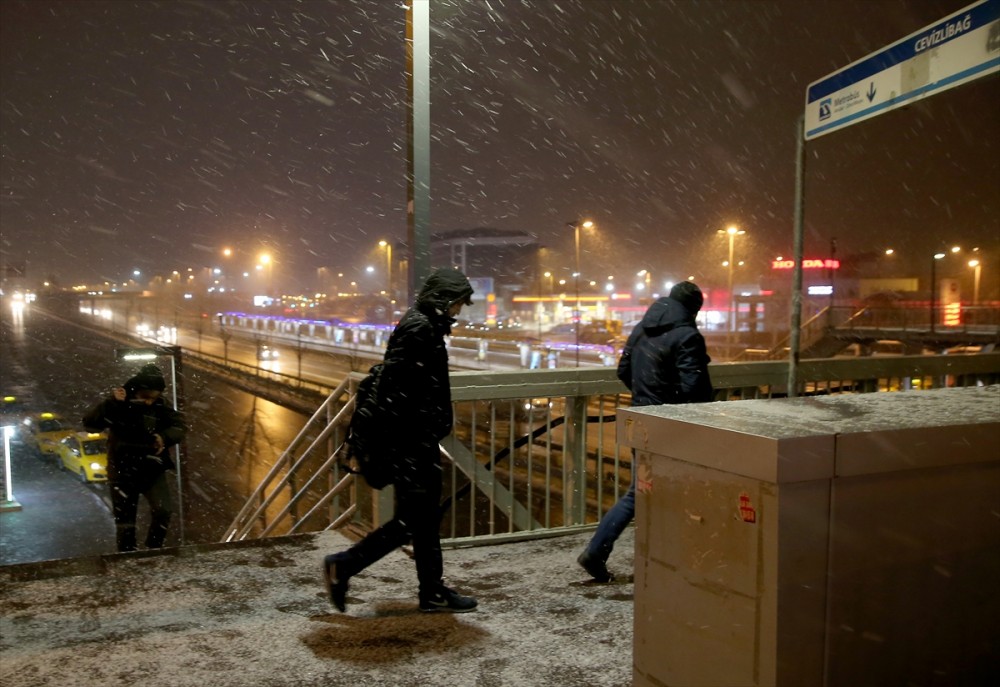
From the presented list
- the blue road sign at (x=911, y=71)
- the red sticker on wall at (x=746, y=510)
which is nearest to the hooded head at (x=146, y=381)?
the blue road sign at (x=911, y=71)

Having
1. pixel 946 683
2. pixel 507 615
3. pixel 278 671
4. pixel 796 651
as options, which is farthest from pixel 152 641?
pixel 946 683

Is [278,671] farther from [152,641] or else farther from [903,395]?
[903,395]

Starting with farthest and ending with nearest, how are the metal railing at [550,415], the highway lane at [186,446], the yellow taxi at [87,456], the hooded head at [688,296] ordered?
the yellow taxi at [87,456]
the highway lane at [186,446]
the metal railing at [550,415]
the hooded head at [688,296]

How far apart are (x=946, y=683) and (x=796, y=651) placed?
0.70 metres

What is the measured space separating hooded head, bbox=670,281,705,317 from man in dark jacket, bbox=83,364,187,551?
410 centimetres

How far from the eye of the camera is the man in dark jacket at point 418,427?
4.14 m

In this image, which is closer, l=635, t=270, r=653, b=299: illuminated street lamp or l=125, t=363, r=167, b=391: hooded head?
l=125, t=363, r=167, b=391: hooded head

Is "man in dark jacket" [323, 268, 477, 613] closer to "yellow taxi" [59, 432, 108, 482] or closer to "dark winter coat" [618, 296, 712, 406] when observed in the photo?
"dark winter coat" [618, 296, 712, 406]

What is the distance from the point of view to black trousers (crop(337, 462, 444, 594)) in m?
4.21

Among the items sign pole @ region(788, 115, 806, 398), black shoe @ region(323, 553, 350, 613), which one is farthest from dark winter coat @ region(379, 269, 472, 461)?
sign pole @ region(788, 115, 806, 398)

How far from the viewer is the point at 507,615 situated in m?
4.43

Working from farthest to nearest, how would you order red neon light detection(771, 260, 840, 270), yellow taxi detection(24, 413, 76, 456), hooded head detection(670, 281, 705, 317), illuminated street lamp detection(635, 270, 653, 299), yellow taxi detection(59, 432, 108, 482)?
illuminated street lamp detection(635, 270, 653, 299), red neon light detection(771, 260, 840, 270), yellow taxi detection(24, 413, 76, 456), yellow taxi detection(59, 432, 108, 482), hooded head detection(670, 281, 705, 317)

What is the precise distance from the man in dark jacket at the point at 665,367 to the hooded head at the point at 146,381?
3.69 m

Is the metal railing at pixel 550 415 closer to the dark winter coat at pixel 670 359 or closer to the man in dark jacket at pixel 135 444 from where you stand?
the dark winter coat at pixel 670 359
